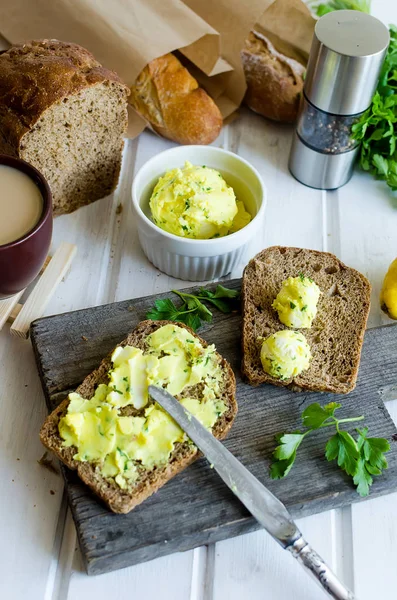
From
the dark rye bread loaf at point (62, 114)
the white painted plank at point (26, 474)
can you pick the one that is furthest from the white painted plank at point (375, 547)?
the dark rye bread loaf at point (62, 114)

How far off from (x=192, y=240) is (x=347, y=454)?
1.05 m

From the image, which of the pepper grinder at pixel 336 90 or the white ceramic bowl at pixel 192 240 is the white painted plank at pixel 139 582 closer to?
the white ceramic bowl at pixel 192 240

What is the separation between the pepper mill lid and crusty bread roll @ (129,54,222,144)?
543mm

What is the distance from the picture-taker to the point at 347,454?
7.31 feet

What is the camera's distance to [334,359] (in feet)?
8.21

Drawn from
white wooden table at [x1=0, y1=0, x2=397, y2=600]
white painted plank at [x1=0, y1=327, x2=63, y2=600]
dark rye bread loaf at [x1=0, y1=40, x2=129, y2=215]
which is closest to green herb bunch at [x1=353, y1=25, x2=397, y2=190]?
white wooden table at [x1=0, y1=0, x2=397, y2=600]

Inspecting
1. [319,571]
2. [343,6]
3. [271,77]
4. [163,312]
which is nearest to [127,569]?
[319,571]

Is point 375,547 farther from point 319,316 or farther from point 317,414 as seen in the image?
point 319,316

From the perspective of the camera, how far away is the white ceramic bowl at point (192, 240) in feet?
9.15

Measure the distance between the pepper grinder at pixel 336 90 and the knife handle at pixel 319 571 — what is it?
199 cm

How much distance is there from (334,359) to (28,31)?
86.5 inches

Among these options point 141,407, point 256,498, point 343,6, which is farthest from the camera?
point 343,6

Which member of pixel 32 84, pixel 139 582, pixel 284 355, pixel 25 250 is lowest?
pixel 139 582

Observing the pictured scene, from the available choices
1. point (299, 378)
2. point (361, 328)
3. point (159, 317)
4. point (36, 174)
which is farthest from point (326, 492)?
point (36, 174)
